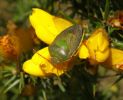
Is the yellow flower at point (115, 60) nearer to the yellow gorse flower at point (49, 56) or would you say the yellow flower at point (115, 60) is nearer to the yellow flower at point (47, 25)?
the yellow gorse flower at point (49, 56)

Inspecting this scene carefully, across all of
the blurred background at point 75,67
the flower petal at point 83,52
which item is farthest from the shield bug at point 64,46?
the blurred background at point 75,67

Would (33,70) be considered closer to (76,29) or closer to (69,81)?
(76,29)

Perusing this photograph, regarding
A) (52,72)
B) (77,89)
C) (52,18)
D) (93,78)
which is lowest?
(77,89)

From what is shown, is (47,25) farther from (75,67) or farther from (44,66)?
(75,67)

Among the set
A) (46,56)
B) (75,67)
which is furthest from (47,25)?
(75,67)

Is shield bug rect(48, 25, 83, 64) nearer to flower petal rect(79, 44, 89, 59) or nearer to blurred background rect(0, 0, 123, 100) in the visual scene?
flower petal rect(79, 44, 89, 59)

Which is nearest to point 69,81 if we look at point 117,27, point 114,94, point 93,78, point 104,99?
point 93,78
